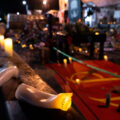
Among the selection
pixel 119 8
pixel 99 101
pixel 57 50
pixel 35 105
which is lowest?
pixel 99 101

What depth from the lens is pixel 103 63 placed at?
203 inches

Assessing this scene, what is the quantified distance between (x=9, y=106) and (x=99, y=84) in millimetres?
2739

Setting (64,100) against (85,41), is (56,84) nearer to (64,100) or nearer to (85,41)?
(64,100)

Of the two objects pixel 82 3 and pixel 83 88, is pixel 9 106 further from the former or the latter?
pixel 82 3

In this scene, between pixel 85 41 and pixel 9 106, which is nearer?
pixel 9 106

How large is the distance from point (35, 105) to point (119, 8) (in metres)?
10.5

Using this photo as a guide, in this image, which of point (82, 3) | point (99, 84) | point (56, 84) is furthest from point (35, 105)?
point (82, 3)

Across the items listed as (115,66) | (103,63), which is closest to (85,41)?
(103,63)

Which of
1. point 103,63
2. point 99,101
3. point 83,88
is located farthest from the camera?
point 103,63

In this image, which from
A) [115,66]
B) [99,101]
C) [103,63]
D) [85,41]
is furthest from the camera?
[85,41]

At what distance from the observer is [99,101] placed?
290 cm

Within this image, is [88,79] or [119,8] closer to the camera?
[88,79]

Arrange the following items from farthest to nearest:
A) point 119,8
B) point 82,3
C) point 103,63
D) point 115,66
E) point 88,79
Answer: point 82,3 → point 119,8 → point 103,63 → point 115,66 → point 88,79

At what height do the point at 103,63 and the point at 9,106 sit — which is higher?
the point at 9,106
